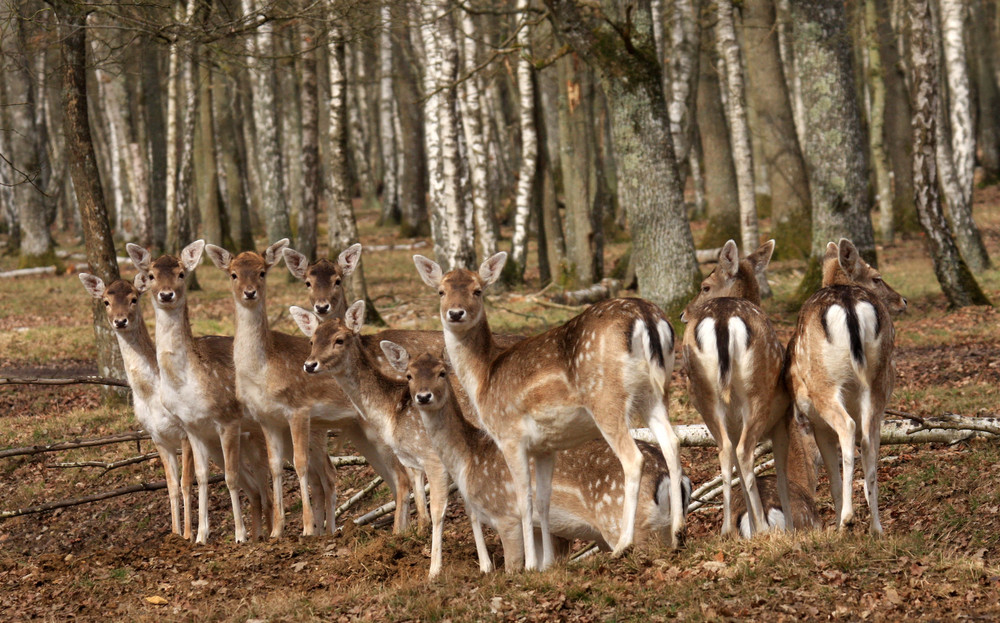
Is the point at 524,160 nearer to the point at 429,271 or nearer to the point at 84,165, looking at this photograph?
the point at 84,165

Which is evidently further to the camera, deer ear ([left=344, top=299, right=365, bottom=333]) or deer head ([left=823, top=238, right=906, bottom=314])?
deer ear ([left=344, top=299, right=365, bottom=333])

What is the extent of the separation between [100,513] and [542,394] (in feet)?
17.6

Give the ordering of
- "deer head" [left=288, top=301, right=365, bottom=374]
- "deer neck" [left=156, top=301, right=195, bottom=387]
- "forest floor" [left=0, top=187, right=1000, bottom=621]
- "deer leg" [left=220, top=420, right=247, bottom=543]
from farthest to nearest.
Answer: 1. "deer neck" [left=156, top=301, right=195, bottom=387]
2. "deer leg" [left=220, top=420, right=247, bottom=543]
3. "deer head" [left=288, top=301, right=365, bottom=374]
4. "forest floor" [left=0, top=187, right=1000, bottom=621]

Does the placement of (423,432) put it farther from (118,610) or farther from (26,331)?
(26,331)

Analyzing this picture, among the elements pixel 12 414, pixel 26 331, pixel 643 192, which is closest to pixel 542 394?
pixel 643 192

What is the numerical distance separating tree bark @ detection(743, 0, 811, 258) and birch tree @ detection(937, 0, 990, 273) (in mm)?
2608

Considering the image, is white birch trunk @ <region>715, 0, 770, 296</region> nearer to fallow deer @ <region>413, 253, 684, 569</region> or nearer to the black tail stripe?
fallow deer @ <region>413, 253, 684, 569</region>

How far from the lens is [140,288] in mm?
9258

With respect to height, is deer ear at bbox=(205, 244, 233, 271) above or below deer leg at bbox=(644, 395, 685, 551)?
above

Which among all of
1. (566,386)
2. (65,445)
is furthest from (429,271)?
(65,445)

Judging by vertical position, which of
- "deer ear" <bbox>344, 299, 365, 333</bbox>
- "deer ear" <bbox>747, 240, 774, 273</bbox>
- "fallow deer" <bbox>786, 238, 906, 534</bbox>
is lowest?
"fallow deer" <bbox>786, 238, 906, 534</bbox>

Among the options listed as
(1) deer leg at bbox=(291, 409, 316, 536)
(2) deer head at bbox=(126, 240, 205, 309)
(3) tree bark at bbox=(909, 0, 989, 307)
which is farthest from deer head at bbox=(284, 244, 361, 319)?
(3) tree bark at bbox=(909, 0, 989, 307)

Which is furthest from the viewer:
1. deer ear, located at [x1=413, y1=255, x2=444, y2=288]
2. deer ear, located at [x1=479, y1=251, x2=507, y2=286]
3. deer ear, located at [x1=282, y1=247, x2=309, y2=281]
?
deer ear, located at [x1=282, y1=247, x2=309, y2=281]

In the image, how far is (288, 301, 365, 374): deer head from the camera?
7766 mm
